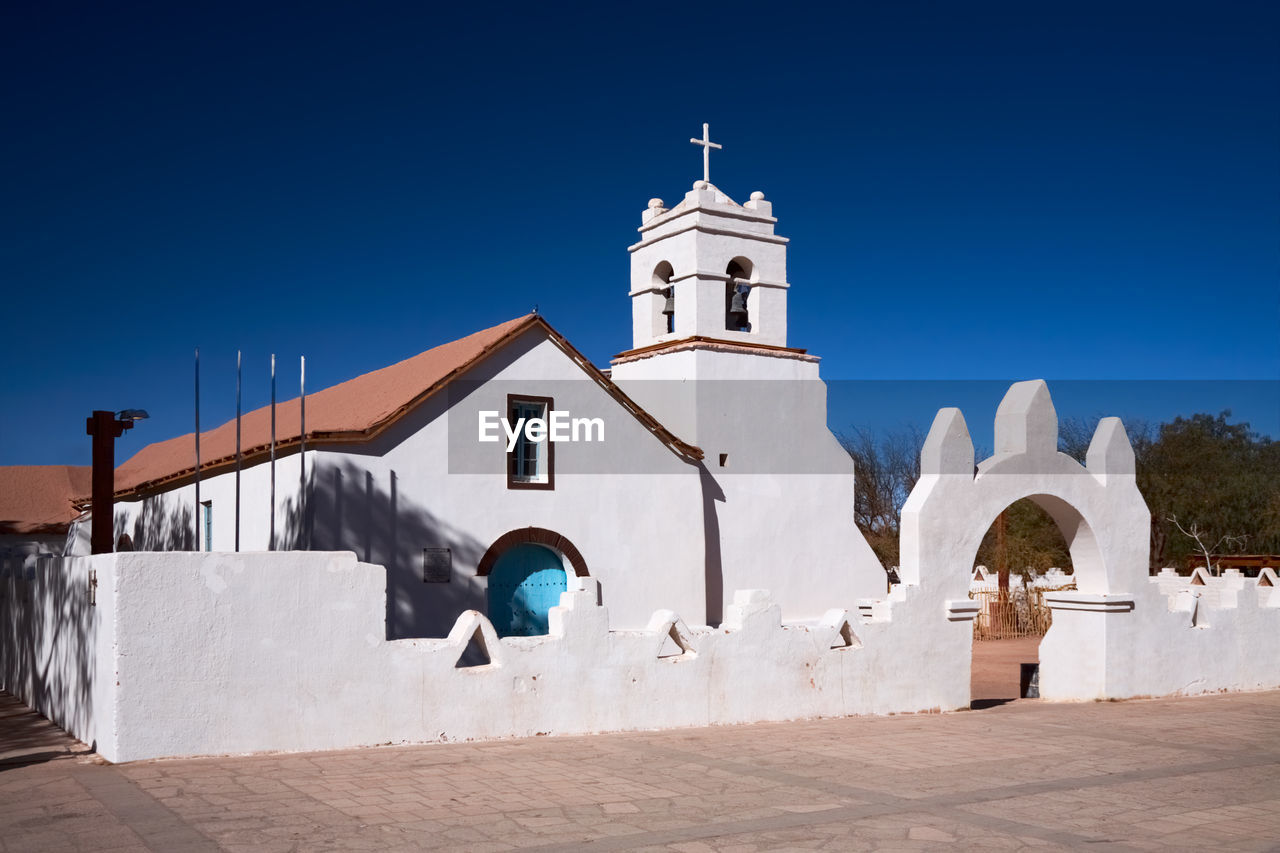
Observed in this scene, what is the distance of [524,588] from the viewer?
17.9m


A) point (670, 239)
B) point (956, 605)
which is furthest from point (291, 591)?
point (670, 239)

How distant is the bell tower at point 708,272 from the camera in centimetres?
2138

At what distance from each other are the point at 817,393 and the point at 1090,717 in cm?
1035

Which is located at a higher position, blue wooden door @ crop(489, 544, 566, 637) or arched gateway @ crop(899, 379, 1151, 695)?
arched gateway @ crop(899, 379, 1151, 695)

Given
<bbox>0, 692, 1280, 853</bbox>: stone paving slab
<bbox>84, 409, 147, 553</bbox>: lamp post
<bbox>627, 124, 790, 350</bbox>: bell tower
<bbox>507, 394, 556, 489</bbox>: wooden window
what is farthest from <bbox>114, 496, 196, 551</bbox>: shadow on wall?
<bbox>0, 692, 1280, 853</bbox>: stone paving slab

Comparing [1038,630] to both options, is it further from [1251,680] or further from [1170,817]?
[1170,817]

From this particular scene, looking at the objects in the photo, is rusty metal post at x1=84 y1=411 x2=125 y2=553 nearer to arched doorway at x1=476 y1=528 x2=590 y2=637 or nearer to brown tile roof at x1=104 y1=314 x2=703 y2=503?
brown tile roof at x1=104 y1=314 x2=703 y2=503

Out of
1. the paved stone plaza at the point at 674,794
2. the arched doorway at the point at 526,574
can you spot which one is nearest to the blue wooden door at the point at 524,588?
the arched doorway at the point at 526,574

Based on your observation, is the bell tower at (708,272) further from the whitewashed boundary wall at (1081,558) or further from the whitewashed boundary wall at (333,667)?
the whitewashed boundary wall at (333,667)

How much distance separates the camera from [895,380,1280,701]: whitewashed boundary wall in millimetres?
14055

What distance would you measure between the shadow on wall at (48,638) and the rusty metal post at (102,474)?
53 centimetres

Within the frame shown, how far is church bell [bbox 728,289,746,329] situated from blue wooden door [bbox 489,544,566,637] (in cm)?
635

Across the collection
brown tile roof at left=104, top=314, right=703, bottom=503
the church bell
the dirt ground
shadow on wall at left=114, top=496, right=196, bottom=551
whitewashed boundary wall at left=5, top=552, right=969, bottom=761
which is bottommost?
the dirt ground

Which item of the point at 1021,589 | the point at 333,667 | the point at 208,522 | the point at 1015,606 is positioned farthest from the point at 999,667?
the point at 333,667
